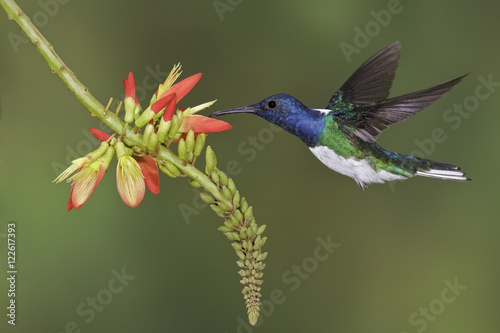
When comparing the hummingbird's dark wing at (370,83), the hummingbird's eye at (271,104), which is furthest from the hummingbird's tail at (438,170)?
the hummingbird's eye at (271,104)

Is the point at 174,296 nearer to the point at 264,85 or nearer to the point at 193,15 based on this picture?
the point at 264,85

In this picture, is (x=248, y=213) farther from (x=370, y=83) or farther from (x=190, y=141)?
(x=370, y=83)

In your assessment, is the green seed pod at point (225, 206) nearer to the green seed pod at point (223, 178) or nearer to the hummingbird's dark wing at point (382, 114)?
the green seed pod at point (223, 178)

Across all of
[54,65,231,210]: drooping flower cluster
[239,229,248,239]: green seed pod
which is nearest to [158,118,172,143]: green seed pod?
[54,65,231,210]: drooping flower cluster

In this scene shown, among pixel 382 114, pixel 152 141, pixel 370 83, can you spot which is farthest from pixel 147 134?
pixel 370 83

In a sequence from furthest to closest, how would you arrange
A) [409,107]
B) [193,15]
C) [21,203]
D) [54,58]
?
[193,15]
[21,203]
[409,107]
[54,58]

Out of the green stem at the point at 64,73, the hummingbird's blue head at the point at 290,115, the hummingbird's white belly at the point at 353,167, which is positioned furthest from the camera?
the hummingbird's white belly at the point at 353,167

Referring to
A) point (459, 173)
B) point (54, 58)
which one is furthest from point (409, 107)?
point (54, 58)
